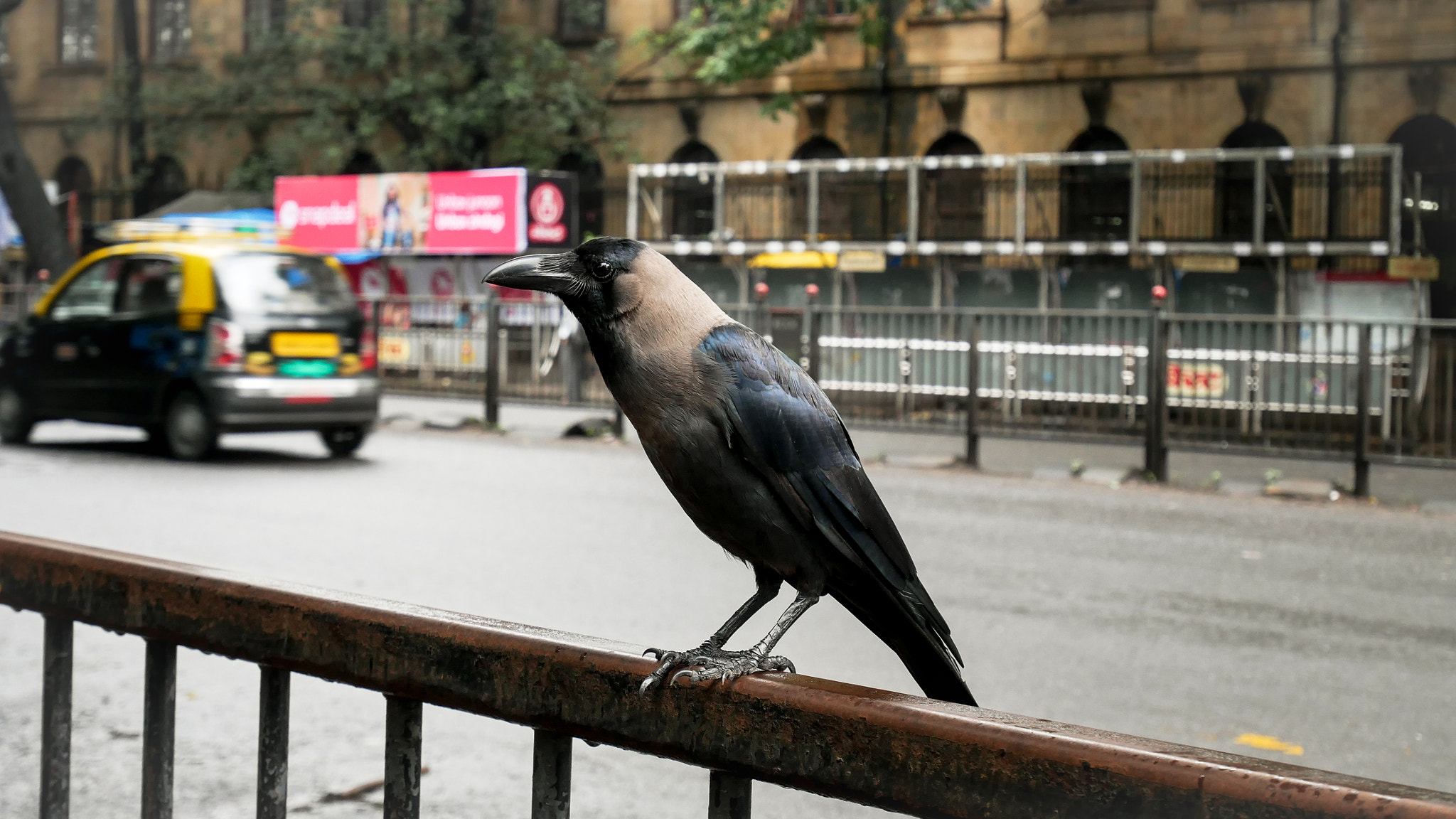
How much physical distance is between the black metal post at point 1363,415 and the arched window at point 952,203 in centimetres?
1073

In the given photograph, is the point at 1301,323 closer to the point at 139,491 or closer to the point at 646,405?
the point at 139,491

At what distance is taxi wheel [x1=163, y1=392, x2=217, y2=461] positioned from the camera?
39.2 feet

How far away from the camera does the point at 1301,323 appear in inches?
497

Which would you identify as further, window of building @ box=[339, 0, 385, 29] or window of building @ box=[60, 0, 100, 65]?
window of building @ box=[60, 0, 100, 65]

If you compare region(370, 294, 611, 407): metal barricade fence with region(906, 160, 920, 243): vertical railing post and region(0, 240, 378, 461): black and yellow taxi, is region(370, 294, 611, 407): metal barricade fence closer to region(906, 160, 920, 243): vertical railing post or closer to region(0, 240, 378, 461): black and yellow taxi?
region(0, 240, 378, 461): black and yellow taxi

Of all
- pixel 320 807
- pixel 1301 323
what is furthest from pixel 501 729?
pixel 1301 323

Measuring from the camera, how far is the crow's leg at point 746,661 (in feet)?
5.32

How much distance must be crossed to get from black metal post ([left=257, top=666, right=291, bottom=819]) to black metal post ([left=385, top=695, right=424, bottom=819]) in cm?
18

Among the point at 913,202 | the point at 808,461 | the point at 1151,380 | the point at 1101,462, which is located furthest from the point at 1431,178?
the point at 808,461

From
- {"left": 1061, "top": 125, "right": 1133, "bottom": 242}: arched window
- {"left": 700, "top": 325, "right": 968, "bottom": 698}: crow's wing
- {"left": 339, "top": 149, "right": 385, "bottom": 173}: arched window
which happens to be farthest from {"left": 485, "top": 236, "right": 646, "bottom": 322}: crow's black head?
{"left": 339, "top": 149, "right": 385, "bottom": 173}: arched window

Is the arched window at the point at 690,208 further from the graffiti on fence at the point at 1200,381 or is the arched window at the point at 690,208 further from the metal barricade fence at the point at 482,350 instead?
the graffiti on fence at the point at 1200,381

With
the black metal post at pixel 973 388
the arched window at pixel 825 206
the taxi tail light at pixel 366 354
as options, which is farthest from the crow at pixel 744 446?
the arched window at pixel 825 206

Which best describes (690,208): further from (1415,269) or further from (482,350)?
(1415,269)

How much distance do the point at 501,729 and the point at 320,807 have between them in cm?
97
